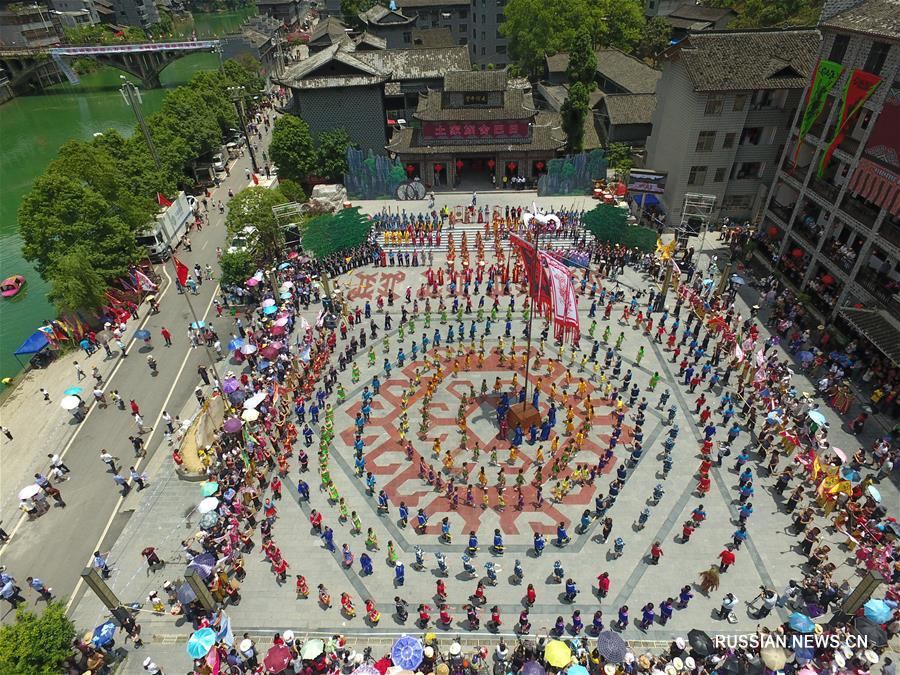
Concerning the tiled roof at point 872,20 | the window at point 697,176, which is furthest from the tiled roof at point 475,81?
the tiled roof at point 872,20

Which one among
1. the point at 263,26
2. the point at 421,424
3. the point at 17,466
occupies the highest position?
the point at 263,26

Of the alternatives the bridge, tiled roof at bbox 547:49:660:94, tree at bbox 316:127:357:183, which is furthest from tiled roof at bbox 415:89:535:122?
the bridge

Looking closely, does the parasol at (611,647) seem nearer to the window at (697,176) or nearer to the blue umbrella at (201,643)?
the blue umbrella at (201,643)

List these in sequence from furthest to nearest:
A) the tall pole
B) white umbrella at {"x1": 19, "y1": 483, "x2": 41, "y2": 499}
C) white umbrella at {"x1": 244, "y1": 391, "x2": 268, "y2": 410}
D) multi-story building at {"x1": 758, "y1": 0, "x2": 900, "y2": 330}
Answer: the tall pole, multi-story building at {"x1": 758, "y1": 0, "x2": 900, "y2": 330}, white umbrella at {"x1": 244, "y1": 391, "x2": 268, "y2": 410}, white umbrella at {"x1": 19, "y1": 483, "x2": 41, "y2": 499}

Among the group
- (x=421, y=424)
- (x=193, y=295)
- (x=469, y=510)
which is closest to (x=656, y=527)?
(x=469, y=510)

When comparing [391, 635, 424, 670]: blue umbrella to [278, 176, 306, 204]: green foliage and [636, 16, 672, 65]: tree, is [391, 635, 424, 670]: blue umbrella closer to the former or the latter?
[278, 176, 306, 204]: green foliage

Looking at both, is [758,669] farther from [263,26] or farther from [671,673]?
[263,26]
